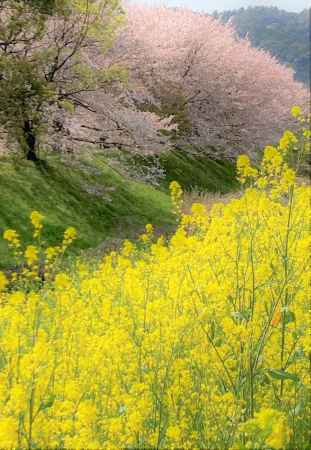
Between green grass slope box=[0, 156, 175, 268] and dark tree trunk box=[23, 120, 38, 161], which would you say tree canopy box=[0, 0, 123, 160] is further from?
green grass slope box=[0, 156, 175, 268]

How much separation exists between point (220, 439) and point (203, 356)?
843 mm

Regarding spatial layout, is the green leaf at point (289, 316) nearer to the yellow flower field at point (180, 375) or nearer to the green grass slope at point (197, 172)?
the yellow flower field at point (180, 375)

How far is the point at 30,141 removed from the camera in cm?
1808

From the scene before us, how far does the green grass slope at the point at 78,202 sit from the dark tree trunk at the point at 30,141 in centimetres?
39

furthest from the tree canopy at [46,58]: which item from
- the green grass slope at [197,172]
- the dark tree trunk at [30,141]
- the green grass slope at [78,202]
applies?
the green grass slope at [197,172]

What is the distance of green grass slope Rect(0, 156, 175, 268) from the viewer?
1601 centimetres

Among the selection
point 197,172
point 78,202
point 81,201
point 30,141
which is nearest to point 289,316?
point 78,202

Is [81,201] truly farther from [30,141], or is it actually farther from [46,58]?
[46,58]

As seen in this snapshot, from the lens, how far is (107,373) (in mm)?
4727

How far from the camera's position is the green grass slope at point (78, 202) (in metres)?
16.0

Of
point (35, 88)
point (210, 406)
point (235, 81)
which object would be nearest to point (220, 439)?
point (210, 406)

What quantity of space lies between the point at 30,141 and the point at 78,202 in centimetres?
254

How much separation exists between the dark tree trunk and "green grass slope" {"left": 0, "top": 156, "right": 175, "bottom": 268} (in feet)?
1.28

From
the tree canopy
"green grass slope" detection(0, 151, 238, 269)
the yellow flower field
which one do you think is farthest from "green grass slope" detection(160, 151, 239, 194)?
the yellow flower field
